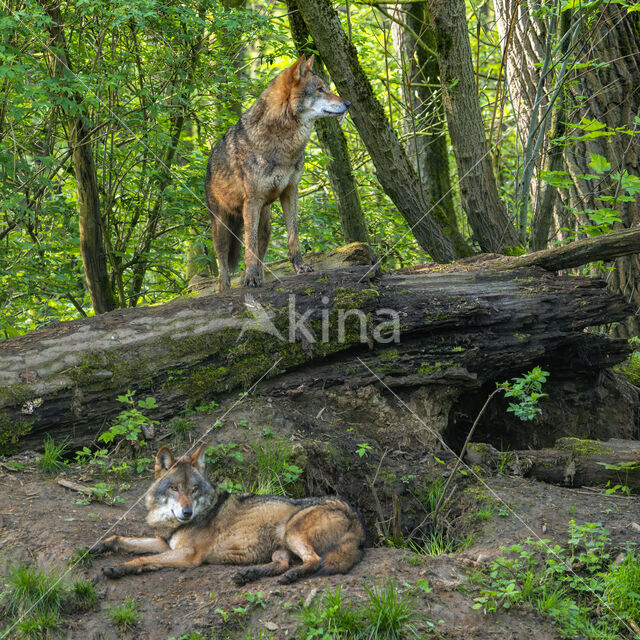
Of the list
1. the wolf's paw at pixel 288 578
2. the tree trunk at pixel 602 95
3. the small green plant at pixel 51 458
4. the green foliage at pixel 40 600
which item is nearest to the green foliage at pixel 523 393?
the wolf's paw at pixel 288 578

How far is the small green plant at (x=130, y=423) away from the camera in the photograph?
18.3 feet

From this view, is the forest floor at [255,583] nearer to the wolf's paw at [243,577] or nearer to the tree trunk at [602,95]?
the wolf's paw at [243,577]

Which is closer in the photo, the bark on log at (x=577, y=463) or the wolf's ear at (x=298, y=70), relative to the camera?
the bark on log at (x=577, y=463)

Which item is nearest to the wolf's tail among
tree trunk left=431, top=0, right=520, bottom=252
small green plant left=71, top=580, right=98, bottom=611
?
small green plant left=71, top=580, right=98, bottom=611

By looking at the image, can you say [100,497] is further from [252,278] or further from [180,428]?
[252,278]

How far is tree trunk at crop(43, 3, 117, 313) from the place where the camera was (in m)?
9.28

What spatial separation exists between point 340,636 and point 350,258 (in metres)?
5.29

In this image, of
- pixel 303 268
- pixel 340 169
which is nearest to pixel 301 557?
pixel 303 268

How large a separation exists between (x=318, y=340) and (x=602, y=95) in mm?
5339

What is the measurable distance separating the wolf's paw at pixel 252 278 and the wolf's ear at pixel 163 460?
308 centimetres

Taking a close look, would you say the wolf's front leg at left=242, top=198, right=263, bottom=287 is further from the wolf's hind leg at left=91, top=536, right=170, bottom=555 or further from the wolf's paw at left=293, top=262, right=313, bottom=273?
the wolf's hind leg at left=91, top=536, right=170, bottom=555

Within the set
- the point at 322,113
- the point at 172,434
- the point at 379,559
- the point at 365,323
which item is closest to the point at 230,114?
the point at 322,113

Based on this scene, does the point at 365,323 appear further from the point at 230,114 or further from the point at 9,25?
the point at 230,114

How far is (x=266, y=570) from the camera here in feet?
13.6
